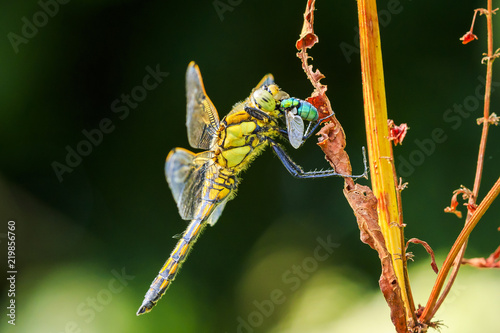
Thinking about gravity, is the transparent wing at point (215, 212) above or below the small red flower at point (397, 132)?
below

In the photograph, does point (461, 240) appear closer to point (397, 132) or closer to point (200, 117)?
point (397, 132)

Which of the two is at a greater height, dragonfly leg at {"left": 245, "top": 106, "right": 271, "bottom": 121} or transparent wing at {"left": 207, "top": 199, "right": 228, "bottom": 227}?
dragonfly leg at {"left": 245, "top": 106, "right": 271, "bottom": 121}

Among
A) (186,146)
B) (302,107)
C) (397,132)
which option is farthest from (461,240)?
(186,146)

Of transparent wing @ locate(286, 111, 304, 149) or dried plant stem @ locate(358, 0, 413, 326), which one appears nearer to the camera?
dried plant stem @ locate(358, 0, 413, 326)

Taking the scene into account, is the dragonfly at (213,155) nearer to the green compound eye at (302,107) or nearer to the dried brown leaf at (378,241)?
the green compound eye at (302,107)

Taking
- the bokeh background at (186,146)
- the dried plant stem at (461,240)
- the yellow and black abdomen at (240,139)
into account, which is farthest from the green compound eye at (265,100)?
the bokeh background at (186,146)

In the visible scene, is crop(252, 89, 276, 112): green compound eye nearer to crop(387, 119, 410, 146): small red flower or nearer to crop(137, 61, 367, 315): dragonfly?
crop(137, 61, 367, 315): dragonfly

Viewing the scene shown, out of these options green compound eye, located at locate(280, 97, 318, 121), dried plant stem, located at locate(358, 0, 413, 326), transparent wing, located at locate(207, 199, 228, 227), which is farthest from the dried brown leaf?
transparent wing, located at locate(207, 199, 228, 227)
